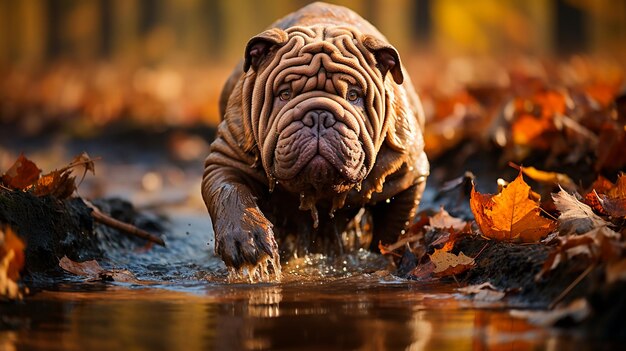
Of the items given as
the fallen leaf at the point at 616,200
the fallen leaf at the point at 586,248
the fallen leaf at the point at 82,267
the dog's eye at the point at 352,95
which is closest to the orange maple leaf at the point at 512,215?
the fallen leaf at the point at 616,200

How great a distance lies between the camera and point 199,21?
61.1ft

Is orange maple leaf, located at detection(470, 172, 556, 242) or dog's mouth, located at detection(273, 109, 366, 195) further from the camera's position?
dog's mouth, located at detection(273, 109, 366, 195)

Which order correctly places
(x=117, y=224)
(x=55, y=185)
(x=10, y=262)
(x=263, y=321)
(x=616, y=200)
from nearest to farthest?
(x=263, y=321), (x=10, y=262), (x=616, y=200), (x=55, y=185), (x=117, y=224)

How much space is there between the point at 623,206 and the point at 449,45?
42.7ft

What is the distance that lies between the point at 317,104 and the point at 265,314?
156 centimetres

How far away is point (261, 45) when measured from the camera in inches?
236

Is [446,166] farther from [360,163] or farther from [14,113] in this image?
[14,113]

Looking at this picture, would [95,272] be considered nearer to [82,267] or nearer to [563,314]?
[82,267]

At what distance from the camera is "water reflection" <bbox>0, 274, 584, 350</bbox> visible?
3.65m

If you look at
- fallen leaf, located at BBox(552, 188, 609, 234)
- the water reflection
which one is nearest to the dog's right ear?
the water reflection

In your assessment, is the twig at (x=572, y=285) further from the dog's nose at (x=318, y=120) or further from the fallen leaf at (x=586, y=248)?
the dog's nose at (x=318, y=120)

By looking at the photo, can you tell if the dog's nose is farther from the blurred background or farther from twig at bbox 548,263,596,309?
the blurred background

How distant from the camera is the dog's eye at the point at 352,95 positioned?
5.80 m

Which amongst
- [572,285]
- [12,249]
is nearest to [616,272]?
[572,285]
